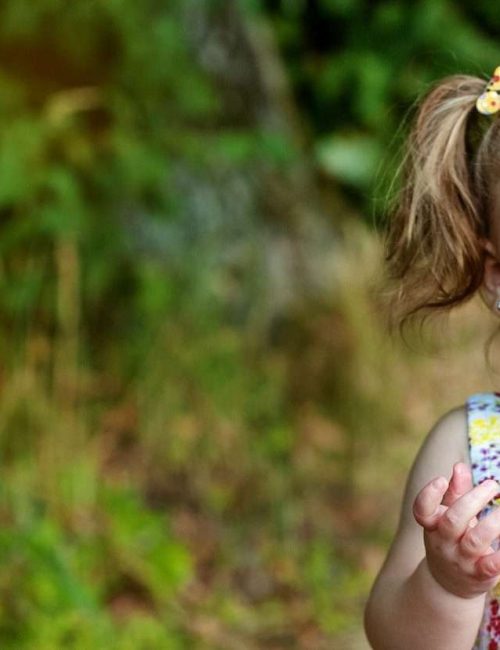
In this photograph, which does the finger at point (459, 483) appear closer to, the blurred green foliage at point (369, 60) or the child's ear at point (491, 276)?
the child's ear at point (491, 276)

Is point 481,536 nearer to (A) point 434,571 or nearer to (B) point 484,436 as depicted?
(A) point 434,571

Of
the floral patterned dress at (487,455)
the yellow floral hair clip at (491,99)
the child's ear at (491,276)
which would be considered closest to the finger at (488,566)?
the floral patterned dress at (487,455)

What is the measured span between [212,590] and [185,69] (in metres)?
1.77

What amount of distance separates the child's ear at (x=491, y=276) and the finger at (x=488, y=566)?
0.57 m

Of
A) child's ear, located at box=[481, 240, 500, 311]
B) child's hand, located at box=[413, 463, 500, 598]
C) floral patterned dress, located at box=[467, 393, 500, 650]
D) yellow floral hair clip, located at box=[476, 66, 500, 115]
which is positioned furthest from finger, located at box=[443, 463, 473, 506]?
yellow floral hair clip, located at box=[476, 66, 500, 115]

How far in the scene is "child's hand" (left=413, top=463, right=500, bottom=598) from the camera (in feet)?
5.86

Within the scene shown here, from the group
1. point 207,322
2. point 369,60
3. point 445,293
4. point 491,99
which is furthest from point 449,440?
point 207,322

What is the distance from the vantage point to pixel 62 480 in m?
4.19

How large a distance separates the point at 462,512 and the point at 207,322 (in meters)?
2.96

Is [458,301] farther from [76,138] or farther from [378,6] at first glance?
[76,138]

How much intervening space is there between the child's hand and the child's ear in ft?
1.69

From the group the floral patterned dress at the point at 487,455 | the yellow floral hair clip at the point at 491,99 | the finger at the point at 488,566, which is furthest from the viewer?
the yellow floral hair clip at the point at 491,99

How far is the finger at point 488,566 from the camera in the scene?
1776 mm

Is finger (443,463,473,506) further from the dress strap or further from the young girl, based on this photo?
the dress strap
